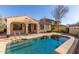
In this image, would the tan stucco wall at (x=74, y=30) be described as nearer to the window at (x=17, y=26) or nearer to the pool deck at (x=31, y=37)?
the pool deck at (x=31, y=37)

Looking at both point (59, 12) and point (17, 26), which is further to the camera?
point (17, 26)

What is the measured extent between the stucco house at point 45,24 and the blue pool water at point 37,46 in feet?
0.98

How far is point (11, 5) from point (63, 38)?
1786mm

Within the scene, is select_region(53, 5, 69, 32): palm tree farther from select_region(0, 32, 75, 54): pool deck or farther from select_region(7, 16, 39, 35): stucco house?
select_region(7, 16, 39, 35): stucco house

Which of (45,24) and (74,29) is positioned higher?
(45,24)

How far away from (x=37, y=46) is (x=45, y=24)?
2.26 ft

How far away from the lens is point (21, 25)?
556 cm

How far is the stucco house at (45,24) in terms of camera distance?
5.47 meters

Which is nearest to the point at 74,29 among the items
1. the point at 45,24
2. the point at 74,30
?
the point at 74,30

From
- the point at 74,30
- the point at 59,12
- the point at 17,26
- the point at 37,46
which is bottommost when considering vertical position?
the point at 37,46

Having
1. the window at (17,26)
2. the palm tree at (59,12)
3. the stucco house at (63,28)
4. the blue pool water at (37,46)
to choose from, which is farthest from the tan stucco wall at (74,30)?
the window at (17,26)

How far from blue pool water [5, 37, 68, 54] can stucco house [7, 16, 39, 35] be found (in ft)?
1.08

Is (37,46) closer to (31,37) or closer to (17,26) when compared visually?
(31,37)
